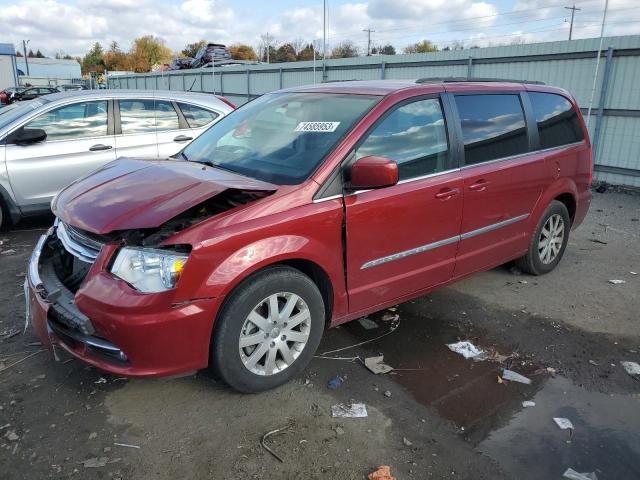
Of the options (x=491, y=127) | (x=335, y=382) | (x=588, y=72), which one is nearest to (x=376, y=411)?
(x=335, y=382)

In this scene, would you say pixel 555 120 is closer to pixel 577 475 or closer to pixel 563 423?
pixel 563 423

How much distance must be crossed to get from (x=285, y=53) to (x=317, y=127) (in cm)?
5290

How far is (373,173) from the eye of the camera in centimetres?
308

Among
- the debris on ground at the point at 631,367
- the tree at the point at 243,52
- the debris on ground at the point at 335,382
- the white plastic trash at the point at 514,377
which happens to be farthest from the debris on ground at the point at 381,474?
the tree at the point at 243,52

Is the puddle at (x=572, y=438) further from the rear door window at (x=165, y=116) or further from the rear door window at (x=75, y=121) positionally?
the rear door window at (x=75, y=121)

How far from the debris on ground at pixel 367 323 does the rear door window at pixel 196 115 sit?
427 centimetres

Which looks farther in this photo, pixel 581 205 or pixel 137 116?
pixel 137 116

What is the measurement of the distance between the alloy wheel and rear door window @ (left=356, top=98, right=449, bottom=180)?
1059mm

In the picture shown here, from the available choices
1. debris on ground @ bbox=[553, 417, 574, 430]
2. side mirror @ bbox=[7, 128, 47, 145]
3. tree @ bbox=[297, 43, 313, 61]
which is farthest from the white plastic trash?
tree @ bbox=[297, 43, 313, 61]

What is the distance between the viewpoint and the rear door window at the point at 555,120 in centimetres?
474

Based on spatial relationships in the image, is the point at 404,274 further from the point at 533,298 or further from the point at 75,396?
the point at 75,396

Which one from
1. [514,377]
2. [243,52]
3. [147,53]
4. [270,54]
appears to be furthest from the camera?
[147,53]

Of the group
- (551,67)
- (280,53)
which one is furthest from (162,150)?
(280,53)

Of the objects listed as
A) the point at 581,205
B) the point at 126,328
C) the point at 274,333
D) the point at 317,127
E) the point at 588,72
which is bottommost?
the point at 274,333
